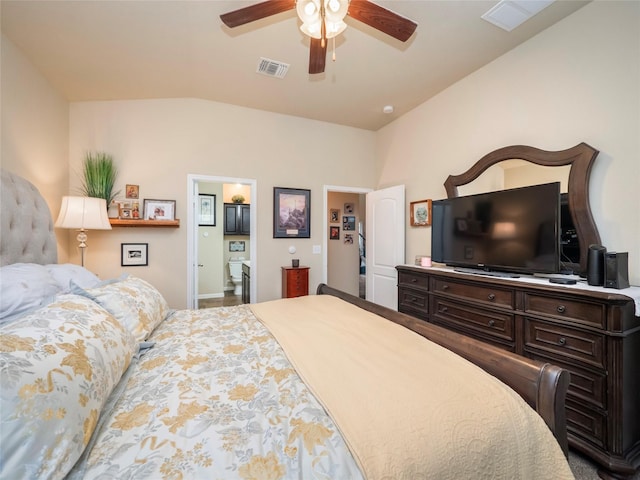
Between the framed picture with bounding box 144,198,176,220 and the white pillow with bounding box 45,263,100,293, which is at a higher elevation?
the framed picture with bounding box 144,198,176,220

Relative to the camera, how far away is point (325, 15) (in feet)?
5.16

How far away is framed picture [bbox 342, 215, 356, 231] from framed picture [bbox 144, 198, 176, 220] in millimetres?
2963

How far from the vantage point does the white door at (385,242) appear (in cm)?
367

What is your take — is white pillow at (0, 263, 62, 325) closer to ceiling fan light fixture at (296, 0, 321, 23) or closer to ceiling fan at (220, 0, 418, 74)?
ceiling fan at (220, 0, 418, 74)

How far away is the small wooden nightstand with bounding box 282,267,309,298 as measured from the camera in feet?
12.3

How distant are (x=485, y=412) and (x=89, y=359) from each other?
4.22 ft

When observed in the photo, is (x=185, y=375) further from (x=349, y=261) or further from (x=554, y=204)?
(x=349, y=261)

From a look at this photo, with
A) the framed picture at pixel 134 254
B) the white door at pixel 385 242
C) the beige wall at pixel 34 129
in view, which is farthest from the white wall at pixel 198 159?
the white door at pixel 385 242

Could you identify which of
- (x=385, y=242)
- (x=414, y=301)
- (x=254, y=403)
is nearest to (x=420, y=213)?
(x=385, y=242)

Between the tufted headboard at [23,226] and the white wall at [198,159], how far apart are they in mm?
1190

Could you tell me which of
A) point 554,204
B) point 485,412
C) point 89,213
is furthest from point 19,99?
point 554,204

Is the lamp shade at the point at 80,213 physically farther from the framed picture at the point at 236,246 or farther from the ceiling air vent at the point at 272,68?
the framed picture at the point at 236,246

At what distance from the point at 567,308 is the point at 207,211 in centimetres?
563

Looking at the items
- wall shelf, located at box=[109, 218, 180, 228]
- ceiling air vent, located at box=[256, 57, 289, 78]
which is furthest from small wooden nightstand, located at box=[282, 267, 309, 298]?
ceiling air vent, located at box=[256, 57, 289, 78]
